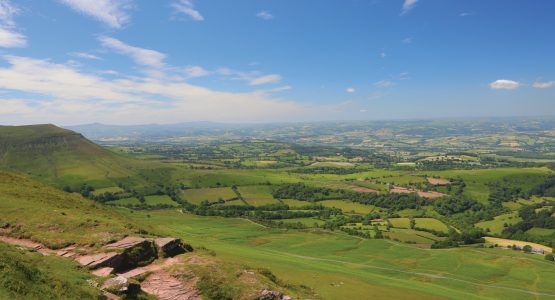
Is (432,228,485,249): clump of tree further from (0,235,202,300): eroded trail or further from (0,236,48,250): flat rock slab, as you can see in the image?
(0,236,48,250): flat rock slab

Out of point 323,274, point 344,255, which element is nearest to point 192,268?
point 323,274

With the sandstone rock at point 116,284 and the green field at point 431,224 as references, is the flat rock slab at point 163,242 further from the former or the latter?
the green field at point 431,224

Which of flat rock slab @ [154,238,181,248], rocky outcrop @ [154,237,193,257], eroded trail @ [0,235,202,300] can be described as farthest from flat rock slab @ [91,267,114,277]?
flat rock slab @ [154,238,181,248]

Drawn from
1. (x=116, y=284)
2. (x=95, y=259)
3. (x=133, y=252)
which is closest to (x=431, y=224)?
(x=133, y=252)

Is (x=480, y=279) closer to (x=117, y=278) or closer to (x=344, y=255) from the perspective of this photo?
(x=344, y=255)

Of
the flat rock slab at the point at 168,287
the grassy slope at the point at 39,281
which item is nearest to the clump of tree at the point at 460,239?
the flat rock slab at the point at 168,287

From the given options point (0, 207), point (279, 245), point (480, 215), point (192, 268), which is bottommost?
point (480, 215)
